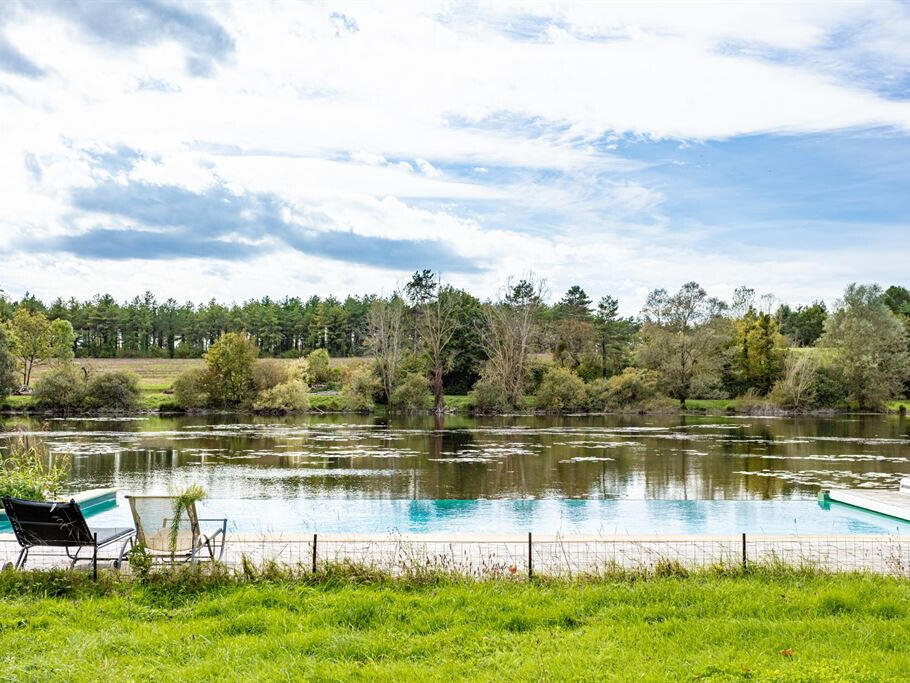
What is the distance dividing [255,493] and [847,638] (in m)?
11.9

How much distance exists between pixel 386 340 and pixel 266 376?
26.1 feet

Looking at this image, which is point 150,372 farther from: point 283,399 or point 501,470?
point 501,470

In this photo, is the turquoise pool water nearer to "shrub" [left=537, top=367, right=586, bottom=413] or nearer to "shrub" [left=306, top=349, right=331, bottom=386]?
"shrub" [left=537, top=367, right=586, bottom=413]

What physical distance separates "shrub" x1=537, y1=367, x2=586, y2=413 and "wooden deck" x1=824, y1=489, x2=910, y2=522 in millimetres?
33760

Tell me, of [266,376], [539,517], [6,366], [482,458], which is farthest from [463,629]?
[266,376]

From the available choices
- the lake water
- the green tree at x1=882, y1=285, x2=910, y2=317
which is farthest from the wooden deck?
the green tree at x1=882, y1=285, x2=910, y2=317

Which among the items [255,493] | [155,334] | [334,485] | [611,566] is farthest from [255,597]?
[155,334]

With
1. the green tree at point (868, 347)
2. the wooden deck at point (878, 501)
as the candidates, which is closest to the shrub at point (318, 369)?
the green tree at point (868, 347)

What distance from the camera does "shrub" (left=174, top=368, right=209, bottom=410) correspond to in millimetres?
45156

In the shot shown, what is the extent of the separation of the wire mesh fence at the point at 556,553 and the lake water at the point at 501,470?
268 centimetres

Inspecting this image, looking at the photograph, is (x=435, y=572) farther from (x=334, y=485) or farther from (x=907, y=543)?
(x=334, y=485)

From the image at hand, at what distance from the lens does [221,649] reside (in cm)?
429

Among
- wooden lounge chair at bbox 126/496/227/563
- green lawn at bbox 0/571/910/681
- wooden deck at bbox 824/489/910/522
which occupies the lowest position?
wooden deck at bbox 824/489/910/522

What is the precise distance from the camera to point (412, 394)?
47.1 meters
